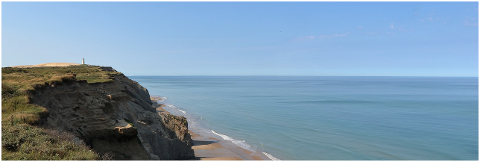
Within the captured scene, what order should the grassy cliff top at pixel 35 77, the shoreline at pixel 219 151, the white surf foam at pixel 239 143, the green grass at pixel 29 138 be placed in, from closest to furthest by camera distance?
the green grass at pixel 29 138 < the grassy cliff top at pixel 35 77 < the shoreline at pixel 219 151 < the white surf foam at pixel 239 143

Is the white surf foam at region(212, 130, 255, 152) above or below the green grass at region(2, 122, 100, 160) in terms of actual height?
below

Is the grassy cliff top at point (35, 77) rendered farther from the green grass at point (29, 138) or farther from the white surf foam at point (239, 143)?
the white surf foam at point (239, 143)

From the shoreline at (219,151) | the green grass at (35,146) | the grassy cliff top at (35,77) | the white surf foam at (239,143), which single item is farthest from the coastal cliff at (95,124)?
the white surf foam at (239,143)

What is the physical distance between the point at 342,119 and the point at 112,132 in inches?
1740

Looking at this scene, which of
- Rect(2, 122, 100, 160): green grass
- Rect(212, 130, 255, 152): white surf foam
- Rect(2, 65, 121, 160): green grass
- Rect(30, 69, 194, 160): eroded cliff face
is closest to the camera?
Rect(2, 122, 100, 160): green grass

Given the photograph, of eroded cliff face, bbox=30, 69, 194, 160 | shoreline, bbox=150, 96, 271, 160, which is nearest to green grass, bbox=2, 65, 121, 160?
eroded cliff face, bbox=30, 69, 194, 160

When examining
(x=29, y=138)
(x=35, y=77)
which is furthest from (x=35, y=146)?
(x=35, y=77)

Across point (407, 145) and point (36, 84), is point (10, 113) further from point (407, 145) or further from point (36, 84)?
point (407, 145)

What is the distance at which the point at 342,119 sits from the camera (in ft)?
163

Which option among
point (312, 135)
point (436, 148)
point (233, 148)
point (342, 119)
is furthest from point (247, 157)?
point (342, 119)

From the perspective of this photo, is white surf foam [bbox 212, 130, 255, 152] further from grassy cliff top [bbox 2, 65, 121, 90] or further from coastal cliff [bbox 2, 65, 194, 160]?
grassy cliff top [bbox 2, 65, 121, 90]

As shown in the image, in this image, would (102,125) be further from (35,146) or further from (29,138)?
(35,146)

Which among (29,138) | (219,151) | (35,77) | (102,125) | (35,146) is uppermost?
(35,77)

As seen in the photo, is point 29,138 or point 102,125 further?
point 102,125
